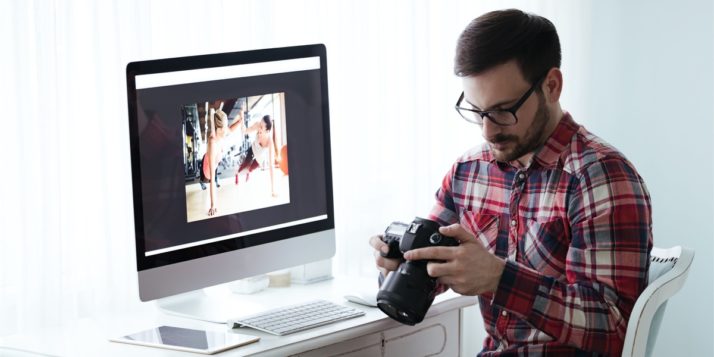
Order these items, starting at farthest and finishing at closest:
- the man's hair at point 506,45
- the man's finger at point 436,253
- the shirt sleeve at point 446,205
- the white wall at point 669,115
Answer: the white wall at point 669,115, the shirt sleeve at point 446,205, the man's hair at point 506,45, the man's finger at point 436,253

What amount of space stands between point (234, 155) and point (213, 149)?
5 cm

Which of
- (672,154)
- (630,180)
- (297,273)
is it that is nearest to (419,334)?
(297,273)

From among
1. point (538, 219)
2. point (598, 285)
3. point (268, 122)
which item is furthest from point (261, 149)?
point (598, 285)

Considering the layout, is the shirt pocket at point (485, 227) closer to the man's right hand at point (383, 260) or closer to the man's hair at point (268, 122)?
the man's right hand at point (383, 260)

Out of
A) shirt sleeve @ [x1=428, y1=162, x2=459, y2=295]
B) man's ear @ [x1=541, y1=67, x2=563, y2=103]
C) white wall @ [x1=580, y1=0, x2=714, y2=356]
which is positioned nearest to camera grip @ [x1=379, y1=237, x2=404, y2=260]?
shirt sleeve @ [x1=428, y1=162, x2=459, y2=295]

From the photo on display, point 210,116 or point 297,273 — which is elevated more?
point 210,116

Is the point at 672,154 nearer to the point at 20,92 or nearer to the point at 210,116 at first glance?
the point at 210,116

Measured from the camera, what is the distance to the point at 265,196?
2029 millimetres

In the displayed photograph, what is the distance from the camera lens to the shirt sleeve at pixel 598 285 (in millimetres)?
Answer: 1746

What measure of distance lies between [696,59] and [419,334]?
58.9 inches

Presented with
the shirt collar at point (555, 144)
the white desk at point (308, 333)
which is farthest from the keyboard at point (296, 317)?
the shirt collar at point (555, 144)

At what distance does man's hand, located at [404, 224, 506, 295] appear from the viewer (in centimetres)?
172

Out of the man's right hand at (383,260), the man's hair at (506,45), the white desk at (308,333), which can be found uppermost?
the man's hair at (506,45)

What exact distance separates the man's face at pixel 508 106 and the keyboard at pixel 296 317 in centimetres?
42
